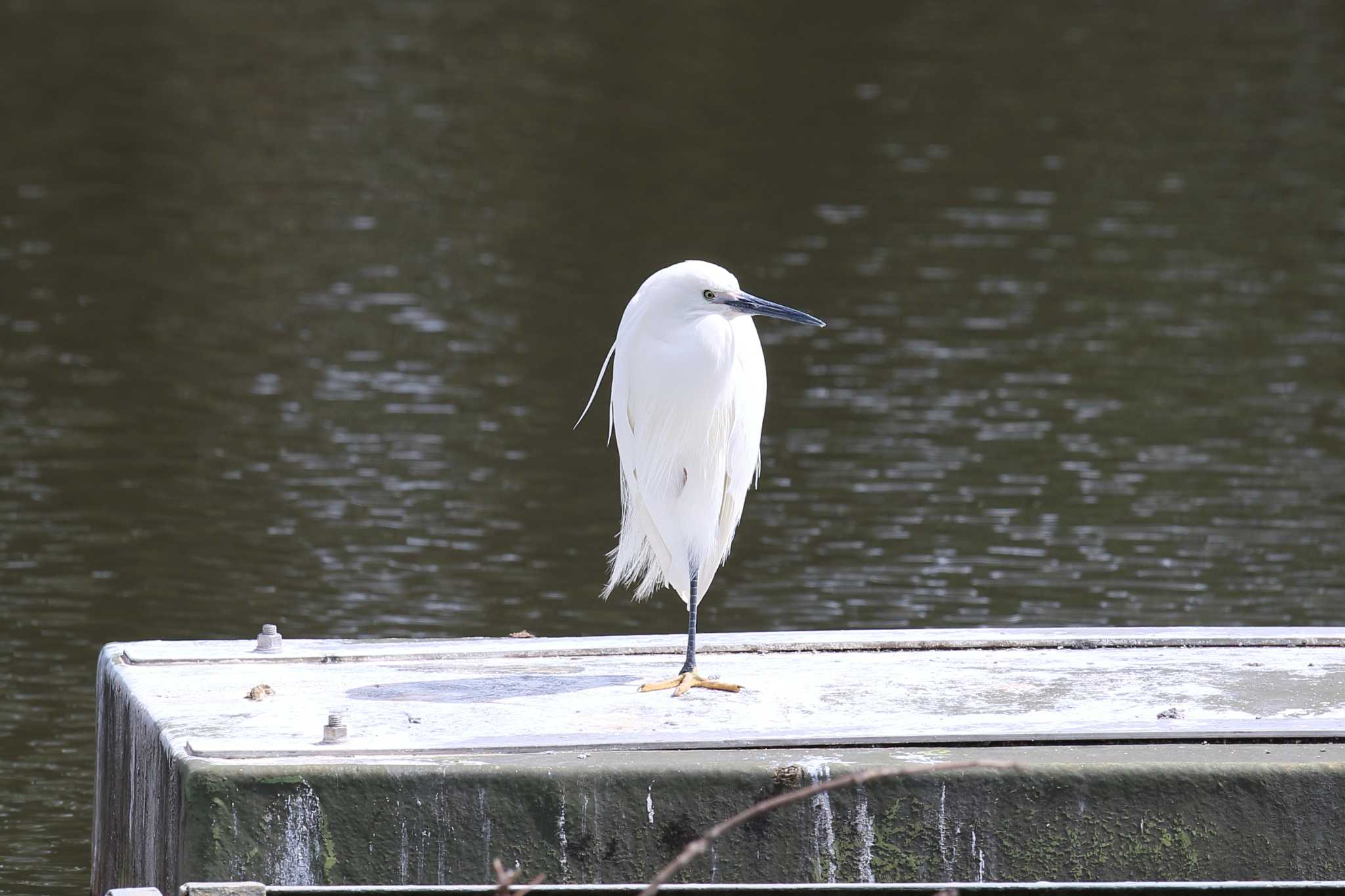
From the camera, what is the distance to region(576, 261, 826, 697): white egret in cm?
585

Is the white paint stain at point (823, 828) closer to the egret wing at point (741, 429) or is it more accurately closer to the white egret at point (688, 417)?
the white egret at point (688, 417)

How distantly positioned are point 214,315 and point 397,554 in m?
4.90

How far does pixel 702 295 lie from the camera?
5.84 m

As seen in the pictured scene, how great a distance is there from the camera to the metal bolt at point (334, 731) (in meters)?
5.06

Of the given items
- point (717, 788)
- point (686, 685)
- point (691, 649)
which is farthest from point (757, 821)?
point (691, 649)

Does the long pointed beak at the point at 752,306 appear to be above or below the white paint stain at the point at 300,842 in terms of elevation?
above

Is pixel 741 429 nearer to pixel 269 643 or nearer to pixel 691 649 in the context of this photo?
pixel 691 649

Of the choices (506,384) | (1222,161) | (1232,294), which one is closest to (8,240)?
(506,384)

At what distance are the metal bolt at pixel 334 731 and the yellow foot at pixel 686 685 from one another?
1007 mm

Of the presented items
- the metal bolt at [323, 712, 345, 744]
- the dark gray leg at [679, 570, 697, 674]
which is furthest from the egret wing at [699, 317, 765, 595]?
the metal bolt at [323, 712, 345, 744]

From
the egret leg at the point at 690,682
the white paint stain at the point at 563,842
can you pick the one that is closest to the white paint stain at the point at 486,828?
the white paint stain at the point at 563,842

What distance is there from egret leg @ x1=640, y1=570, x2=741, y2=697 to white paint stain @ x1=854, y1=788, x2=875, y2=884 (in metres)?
0.78

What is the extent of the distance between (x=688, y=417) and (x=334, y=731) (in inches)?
59.0

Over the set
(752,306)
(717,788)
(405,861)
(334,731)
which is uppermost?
(752,306)
